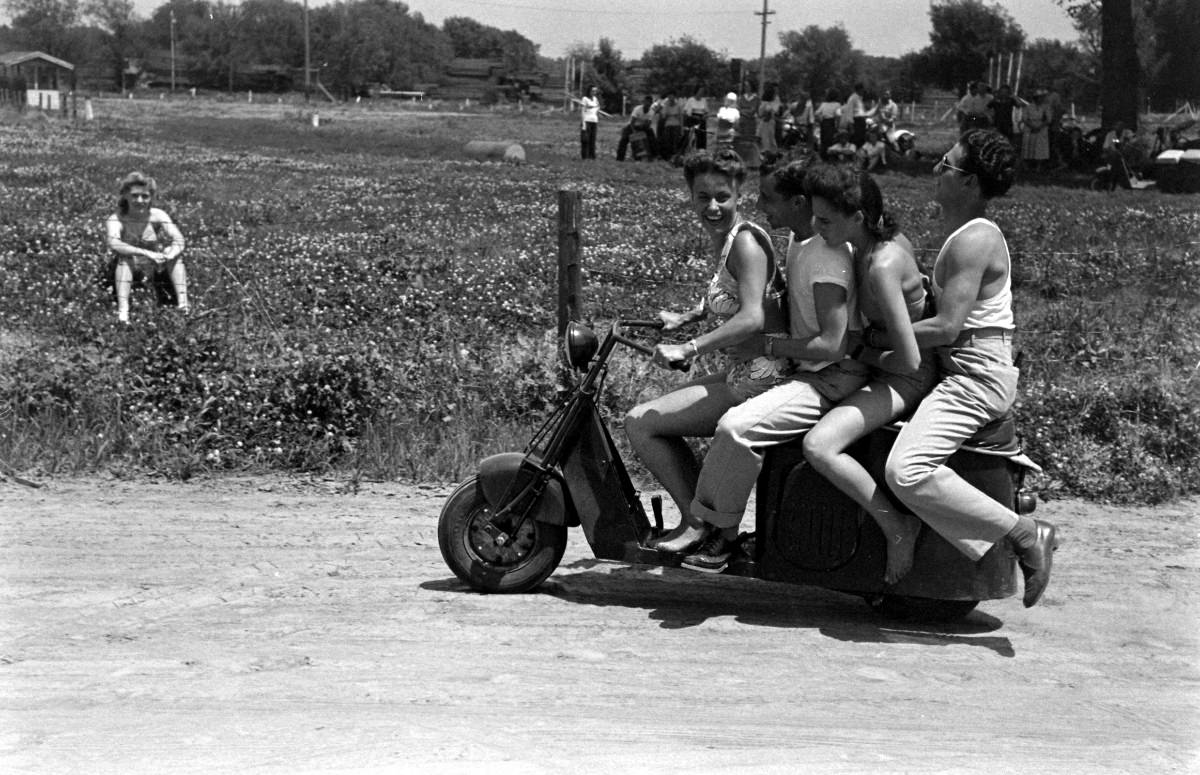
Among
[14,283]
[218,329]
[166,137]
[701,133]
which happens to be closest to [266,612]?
[218,329]

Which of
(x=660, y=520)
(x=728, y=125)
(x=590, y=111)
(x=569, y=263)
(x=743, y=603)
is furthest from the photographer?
(x=590, y=111)

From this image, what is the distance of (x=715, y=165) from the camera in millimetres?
5508

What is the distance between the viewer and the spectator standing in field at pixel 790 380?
527cm

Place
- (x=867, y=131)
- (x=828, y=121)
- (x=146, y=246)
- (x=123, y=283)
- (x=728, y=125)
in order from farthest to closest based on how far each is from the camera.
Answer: (x=828, y=121)
(x=867, y=131)
(x=728, y=125)
(x=146, y=246)
(x=123, y=283)

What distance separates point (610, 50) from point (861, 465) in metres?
75.6

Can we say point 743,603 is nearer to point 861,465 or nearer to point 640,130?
point 861,465

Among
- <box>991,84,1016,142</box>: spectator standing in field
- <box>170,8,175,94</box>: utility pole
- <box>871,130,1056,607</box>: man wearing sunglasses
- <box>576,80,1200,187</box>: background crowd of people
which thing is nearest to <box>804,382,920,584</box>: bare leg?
<box>871,130,1056,607</box>: man wearing sunglasses

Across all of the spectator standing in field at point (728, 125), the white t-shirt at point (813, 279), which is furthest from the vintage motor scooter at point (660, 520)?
the spectator standing in field at point (728, 125)

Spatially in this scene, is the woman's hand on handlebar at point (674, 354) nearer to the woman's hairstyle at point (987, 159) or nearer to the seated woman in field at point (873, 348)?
the seated woman in field at point (873, 348)

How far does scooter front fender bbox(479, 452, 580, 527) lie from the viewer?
573 cm

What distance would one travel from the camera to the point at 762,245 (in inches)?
214

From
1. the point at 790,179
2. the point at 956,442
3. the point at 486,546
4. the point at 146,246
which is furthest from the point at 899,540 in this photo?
the point at 146,246

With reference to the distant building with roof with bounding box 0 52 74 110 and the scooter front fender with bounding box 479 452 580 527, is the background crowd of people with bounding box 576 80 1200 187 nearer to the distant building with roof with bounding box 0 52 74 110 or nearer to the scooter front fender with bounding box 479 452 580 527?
the scooter front fender with bounding box 479 452 580 527

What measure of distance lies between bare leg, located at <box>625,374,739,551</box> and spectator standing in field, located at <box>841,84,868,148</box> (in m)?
20.5
